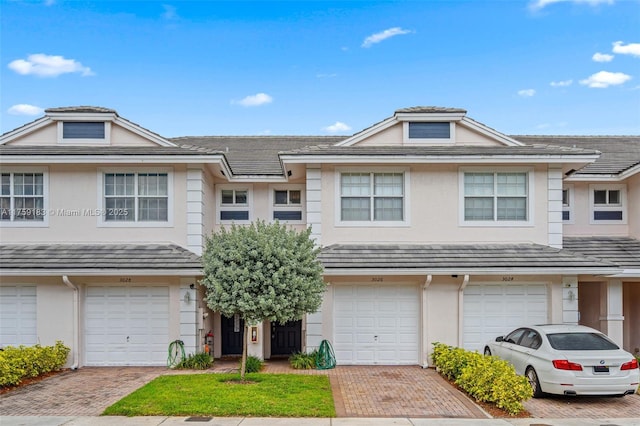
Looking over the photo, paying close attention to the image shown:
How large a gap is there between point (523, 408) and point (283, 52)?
14.9m

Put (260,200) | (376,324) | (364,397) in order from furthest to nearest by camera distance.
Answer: (260,200) < (376,324) < (364,397)

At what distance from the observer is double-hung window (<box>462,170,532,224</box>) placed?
13.5 m

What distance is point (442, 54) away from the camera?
56.3ft

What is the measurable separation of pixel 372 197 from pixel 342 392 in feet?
18.2

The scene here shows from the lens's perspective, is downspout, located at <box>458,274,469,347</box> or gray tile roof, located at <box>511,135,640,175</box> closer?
downspout, located at <box>458,274,469,347</box>

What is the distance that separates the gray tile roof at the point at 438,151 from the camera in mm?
12922

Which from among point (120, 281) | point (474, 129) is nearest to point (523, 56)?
point (474, 129)

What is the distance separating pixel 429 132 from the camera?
14.0 meters

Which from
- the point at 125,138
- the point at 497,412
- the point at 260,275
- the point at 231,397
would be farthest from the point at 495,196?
the point at 125,138

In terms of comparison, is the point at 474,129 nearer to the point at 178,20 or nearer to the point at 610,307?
the point at 610,307

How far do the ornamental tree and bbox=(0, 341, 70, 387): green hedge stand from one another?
4558 mm

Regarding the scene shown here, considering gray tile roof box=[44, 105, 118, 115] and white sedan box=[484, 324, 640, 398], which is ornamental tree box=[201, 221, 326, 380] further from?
gray tile roof box=[44, 105, 118, 115]

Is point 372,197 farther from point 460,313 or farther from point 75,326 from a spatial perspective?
point 75,326

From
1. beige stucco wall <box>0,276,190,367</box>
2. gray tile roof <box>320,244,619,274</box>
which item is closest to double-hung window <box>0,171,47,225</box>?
beige stucco wall <box>0,276,190,367</box>
